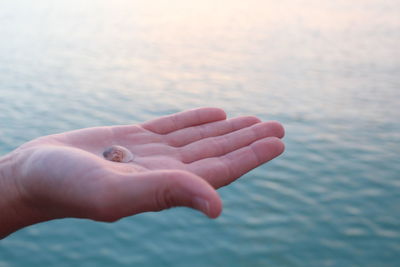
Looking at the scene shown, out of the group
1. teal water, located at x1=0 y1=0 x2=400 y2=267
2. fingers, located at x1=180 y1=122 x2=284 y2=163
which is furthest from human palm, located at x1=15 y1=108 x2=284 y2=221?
teal water, located at x1=0 y1=0 x2=400 y2=267

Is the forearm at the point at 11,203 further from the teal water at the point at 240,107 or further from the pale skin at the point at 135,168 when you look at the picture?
the teal water at the point at 240,107

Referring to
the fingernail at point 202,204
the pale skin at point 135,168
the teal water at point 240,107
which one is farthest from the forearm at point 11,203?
the teal water at point 240,107

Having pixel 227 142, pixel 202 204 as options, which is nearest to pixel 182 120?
pixel 227 142

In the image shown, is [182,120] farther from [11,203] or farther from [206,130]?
[11,203]

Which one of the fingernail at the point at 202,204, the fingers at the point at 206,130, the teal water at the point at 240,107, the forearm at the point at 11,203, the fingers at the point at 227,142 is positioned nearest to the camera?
the fingernail at the point at 202,204

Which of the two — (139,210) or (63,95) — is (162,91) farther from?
(139,210)

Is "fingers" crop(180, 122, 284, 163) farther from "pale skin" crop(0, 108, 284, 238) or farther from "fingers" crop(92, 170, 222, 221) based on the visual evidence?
"fingers" crop(92, 170, 222, 221)

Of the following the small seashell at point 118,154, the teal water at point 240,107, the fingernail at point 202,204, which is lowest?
the teal water at point 240,107

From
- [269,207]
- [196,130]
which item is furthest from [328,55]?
[196,130]
